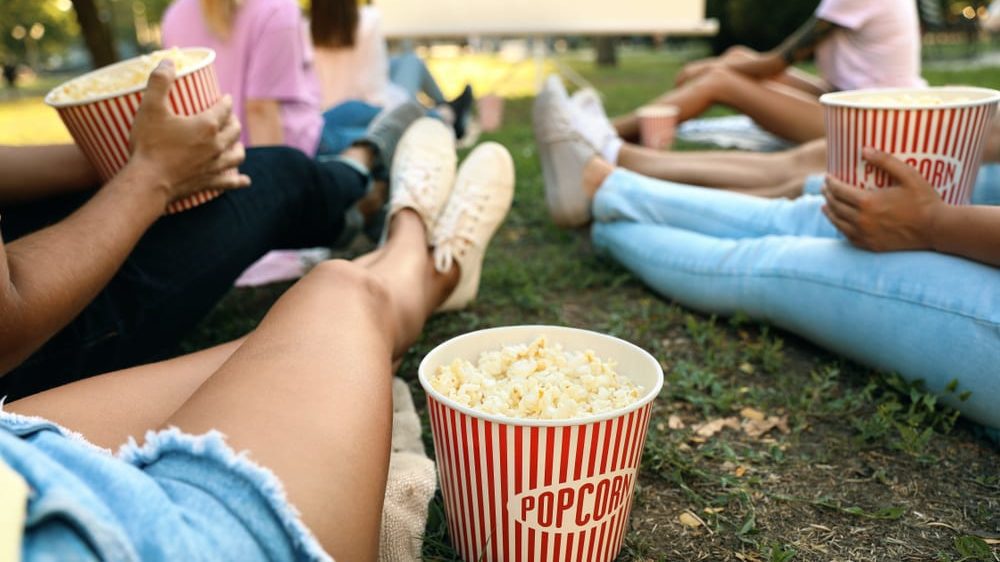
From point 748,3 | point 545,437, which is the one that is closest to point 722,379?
point 545,437

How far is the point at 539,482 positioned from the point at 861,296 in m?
0.95

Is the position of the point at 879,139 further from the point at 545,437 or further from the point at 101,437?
the point at 101,437

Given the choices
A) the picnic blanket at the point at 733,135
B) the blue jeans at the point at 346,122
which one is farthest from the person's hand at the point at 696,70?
the blue jeans at the point at 346,122

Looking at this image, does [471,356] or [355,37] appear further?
[355,37]

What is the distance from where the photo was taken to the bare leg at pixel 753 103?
10.7 feet

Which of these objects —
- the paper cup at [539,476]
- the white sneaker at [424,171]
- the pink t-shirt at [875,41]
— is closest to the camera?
the paper cup at [539,476]

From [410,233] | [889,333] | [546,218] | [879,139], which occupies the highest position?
[879,139]

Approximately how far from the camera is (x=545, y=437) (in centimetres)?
94

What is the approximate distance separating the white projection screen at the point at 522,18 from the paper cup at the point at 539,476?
5729 millimetres

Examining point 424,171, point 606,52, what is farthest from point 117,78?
point 606,52

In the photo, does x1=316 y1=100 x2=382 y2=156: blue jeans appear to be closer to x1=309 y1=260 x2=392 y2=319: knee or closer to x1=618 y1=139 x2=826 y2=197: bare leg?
x1=618 y1=139 x2=826 y2=197: bare leg

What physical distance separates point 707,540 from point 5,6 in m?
23.8

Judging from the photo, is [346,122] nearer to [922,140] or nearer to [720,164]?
[720,164]

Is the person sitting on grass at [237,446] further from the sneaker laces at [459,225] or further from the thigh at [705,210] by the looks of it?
the thigh at [705,210]
